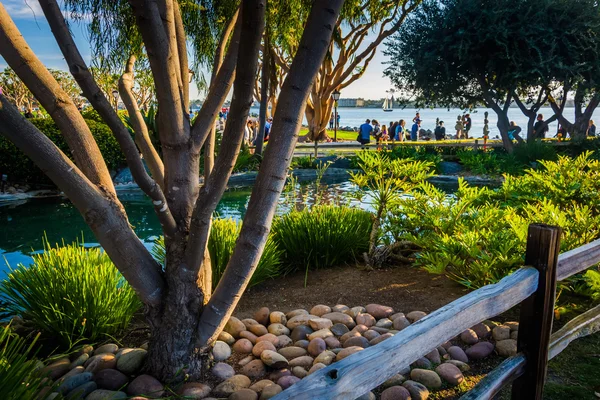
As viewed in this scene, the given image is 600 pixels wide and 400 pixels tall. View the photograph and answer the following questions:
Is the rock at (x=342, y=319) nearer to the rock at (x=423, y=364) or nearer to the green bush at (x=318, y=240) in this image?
the rock at (x=423, y=364)

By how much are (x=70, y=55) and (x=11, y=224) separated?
820cm

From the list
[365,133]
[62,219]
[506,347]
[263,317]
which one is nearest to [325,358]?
[263,317]

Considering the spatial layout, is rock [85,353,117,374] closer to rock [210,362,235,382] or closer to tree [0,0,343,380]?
tree [0,0,343,380]

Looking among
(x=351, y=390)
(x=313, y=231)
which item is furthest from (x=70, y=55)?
(x=313, y=231)

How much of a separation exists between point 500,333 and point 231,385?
1969 millimetres

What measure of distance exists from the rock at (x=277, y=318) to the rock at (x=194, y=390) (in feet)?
3.37

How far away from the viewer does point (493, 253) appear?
4.04 metres

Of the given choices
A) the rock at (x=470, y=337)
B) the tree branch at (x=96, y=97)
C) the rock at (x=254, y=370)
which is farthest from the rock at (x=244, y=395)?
the rock at (x=470, y=337)

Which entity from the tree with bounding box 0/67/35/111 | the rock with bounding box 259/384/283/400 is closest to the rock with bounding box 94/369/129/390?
the rock with bounding box 259/384/283/400

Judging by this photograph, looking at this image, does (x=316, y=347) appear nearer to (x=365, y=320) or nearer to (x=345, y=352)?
(x=345, y=352)

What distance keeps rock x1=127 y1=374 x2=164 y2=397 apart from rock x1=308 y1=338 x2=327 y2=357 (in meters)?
1.00

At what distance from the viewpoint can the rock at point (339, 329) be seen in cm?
360

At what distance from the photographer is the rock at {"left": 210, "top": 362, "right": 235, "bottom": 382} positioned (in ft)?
9.75

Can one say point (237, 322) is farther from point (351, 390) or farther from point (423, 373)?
point (351, 390)
